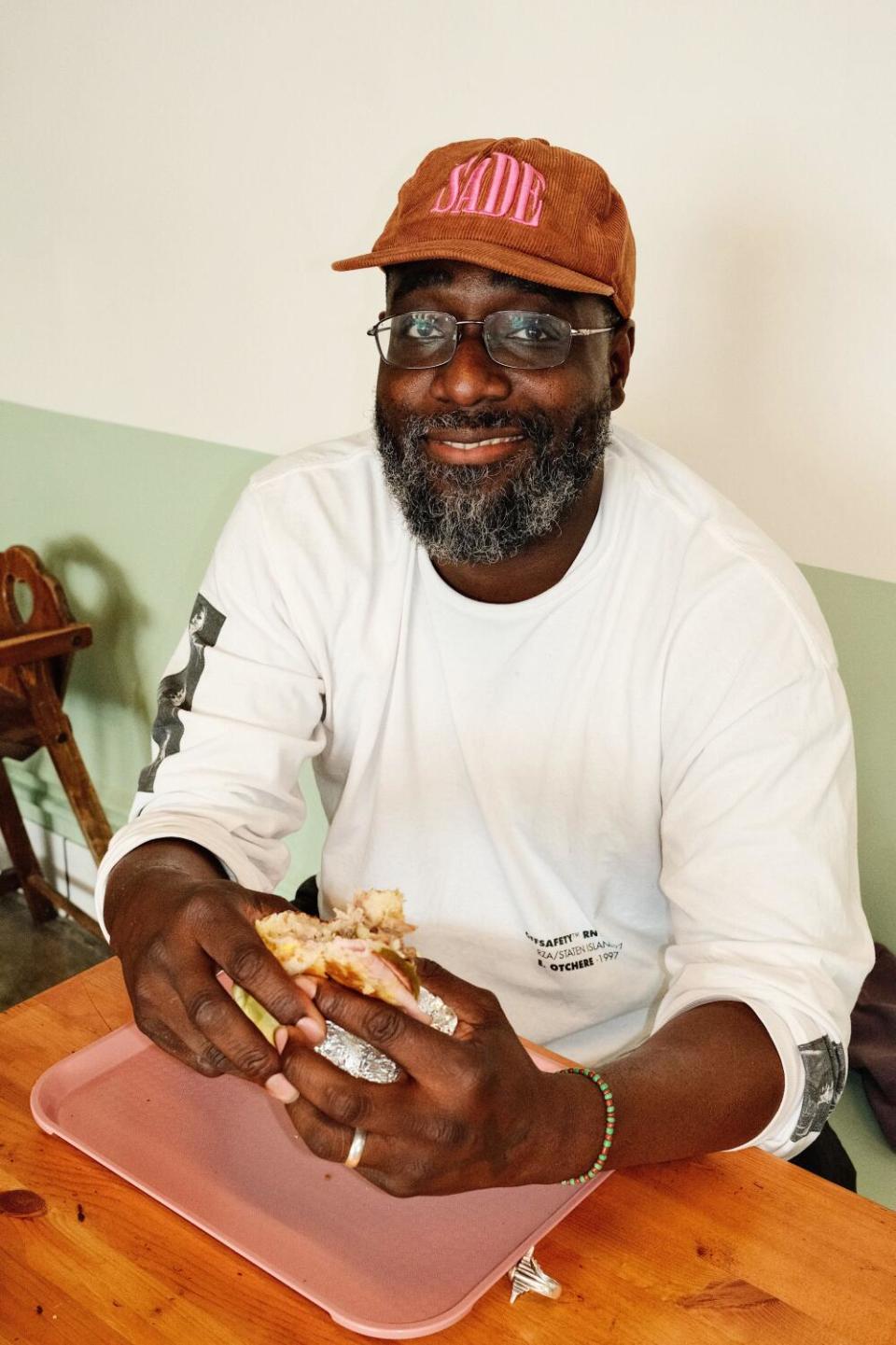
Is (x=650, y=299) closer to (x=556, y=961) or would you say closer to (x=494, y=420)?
(x=494, y=420)

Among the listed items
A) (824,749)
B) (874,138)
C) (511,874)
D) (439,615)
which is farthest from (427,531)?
(874,138)

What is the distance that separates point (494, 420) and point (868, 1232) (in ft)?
3.30

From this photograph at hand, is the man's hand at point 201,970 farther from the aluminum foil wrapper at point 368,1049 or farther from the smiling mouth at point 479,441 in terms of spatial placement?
the smiling mouth at point 479,441

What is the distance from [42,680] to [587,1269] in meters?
2.30

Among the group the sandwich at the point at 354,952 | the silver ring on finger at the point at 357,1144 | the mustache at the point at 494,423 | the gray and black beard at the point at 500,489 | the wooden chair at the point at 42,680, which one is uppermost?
the mustache at the point at 494,423

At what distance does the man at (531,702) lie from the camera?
1.36 meters

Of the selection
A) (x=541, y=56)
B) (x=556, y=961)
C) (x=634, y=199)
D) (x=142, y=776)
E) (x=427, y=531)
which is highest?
(x=541, y=56)

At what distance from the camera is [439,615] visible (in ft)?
5.54

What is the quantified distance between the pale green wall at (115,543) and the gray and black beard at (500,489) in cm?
124

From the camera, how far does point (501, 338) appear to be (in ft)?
5.11

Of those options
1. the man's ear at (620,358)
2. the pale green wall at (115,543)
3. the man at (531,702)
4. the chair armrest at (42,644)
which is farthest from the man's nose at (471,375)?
the chair armrest at (42,644)

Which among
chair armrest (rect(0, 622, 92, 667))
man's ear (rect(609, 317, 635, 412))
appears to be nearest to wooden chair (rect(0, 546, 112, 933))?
chair armrest (rect(0, 622, 92, 667))

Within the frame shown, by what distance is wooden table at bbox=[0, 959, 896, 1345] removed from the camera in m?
0.99

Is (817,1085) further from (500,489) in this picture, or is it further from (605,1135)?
(500,489)
